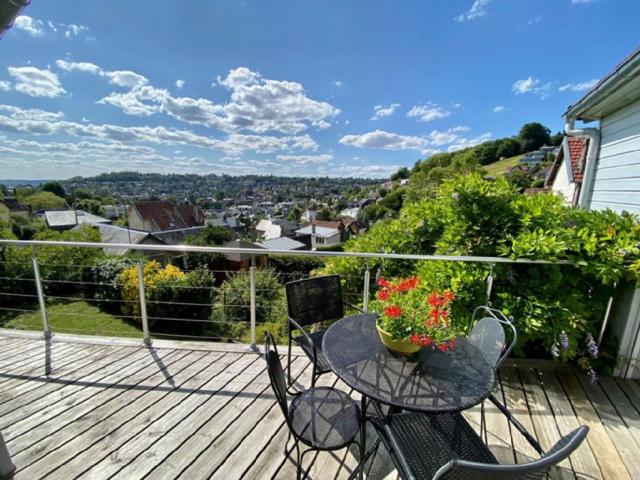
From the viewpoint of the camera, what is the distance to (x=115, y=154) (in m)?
20.3

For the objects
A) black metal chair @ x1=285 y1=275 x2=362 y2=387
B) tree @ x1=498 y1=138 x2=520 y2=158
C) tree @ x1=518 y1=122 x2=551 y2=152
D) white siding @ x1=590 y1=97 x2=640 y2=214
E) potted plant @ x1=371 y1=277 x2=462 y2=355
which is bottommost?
black metal chair @ x1=285 y1=275 x2=362 y2=387

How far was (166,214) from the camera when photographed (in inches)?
1056

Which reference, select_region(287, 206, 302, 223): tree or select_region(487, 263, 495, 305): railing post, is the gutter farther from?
select_region(287, 206, 302, 223): tree

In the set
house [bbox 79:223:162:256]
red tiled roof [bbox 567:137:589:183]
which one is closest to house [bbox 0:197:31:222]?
house [bbox 79:223:162:256]

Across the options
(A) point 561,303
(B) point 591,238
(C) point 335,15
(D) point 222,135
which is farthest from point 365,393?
(D) point 222,135

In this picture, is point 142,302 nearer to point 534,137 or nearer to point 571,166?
point 571,166

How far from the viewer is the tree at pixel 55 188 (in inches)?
1788

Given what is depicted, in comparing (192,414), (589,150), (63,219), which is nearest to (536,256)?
(192,414)

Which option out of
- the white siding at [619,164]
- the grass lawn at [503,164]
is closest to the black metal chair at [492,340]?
the white siding at [619,164]

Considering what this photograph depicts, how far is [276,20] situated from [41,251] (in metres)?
12.3

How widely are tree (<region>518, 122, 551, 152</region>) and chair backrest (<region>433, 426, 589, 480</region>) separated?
58874 millimetres

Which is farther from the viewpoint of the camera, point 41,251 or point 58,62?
point 41,251

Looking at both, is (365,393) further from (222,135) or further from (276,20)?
(222,135)

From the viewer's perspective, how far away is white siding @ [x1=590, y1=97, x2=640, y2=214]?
11.5 ft
